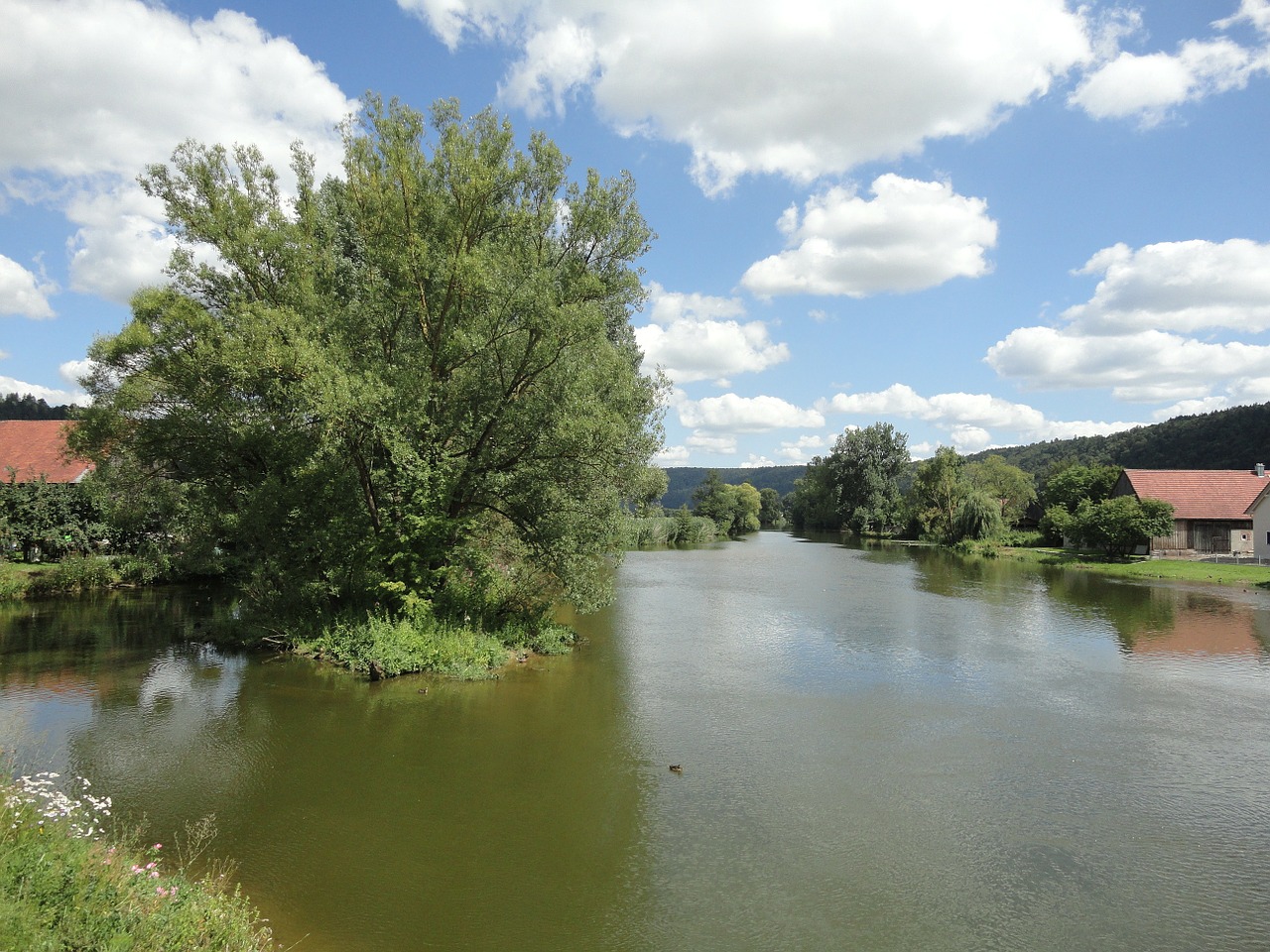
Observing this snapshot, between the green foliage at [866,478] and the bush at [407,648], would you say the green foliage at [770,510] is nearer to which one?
the green foliage at [866,478]

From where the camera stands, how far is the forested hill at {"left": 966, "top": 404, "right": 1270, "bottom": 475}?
218 ft

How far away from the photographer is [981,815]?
849cm

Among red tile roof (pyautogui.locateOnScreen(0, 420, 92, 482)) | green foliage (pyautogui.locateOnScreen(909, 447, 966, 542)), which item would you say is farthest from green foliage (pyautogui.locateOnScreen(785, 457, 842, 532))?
red tile roof (pyautogui.locateOnScreen(0, 420, 92, 482))

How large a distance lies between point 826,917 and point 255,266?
15750mm

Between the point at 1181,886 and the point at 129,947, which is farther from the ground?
the point at 129,947

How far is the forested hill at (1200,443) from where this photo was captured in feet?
218

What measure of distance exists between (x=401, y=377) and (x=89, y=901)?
10522 mm

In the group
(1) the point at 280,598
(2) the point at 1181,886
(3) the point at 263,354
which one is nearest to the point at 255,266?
(3) the point at 263,354

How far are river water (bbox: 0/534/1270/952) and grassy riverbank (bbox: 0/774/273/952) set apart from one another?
3.05ft

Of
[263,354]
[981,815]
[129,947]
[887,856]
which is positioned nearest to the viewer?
[129,947]

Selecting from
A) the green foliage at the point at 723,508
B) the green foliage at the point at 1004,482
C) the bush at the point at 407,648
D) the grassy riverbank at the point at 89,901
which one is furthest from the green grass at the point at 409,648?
the green foliage at the point at 1004,482

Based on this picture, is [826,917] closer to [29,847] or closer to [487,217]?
[29,847]

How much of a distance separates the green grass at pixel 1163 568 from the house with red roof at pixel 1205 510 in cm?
241

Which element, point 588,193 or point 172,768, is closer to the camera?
point 172,768
